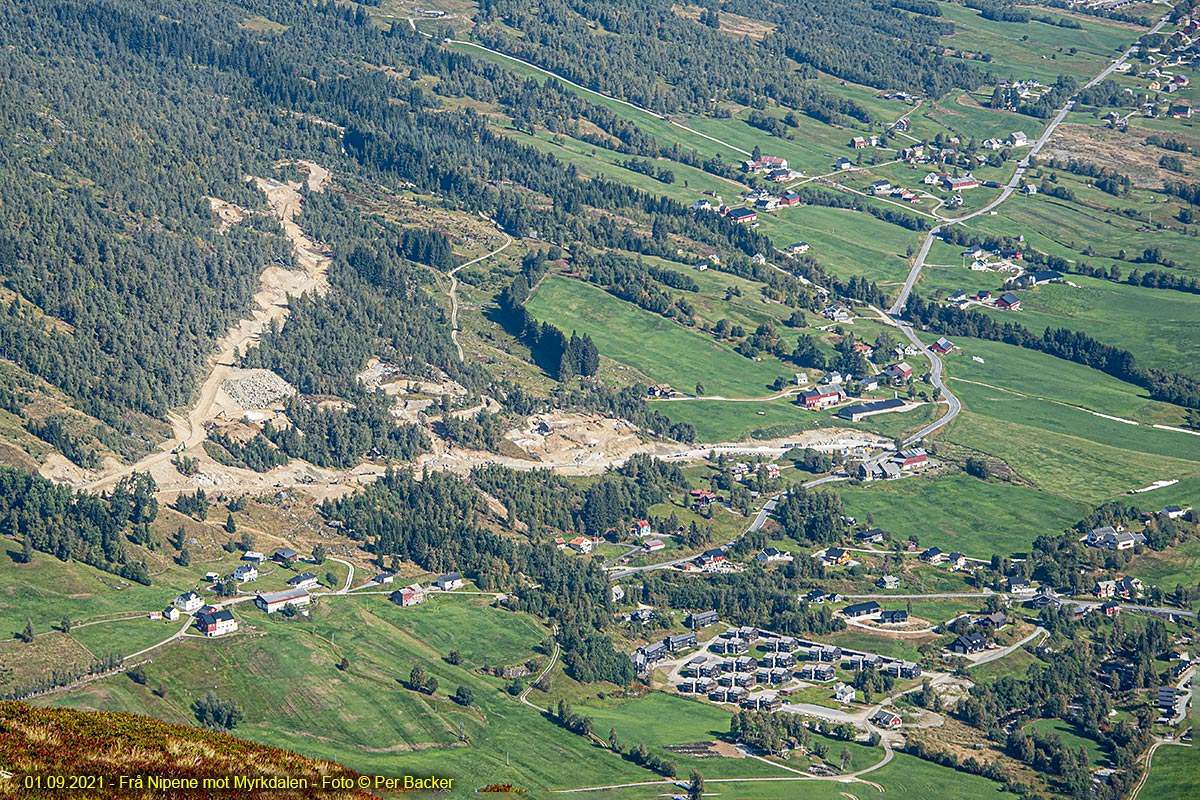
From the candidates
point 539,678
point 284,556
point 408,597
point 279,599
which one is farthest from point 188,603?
point 539,678

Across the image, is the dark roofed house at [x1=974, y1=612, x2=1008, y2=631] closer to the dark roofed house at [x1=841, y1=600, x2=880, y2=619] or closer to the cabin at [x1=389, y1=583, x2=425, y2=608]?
the dark roofed house at [x1=841, y1=600, x2=880, y2=619]

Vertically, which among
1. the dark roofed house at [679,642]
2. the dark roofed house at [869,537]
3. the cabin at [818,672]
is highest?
the dark roofed house at [869,537]

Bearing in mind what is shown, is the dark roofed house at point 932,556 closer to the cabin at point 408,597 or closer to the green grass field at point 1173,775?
the green grass field at point 1173,775

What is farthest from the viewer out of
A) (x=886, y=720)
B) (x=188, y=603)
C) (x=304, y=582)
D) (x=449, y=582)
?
(x=449, y=582)

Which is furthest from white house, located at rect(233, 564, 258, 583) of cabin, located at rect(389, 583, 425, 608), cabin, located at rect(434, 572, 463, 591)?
cabin, located at rect(434, 572, 463, 591)

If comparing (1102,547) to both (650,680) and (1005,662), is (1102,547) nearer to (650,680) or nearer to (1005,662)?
(1005,662)

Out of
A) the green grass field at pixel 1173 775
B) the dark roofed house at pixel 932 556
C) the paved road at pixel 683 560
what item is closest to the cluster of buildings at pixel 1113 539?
the dark roofed house at pixel 932 556

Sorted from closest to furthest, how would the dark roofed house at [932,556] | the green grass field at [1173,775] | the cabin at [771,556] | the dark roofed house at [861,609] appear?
the green grass field at [1173,775] < the dark roofed house at [861,609] < the cabin at [771,556] < the dark roofed house at [932,556]

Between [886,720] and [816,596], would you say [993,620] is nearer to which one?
[816,596]

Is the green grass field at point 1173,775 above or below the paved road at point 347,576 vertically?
above

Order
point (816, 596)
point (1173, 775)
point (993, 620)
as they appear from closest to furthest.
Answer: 1. point (1173, 775)
2. point (993, 620)
3. point (816, 596)
